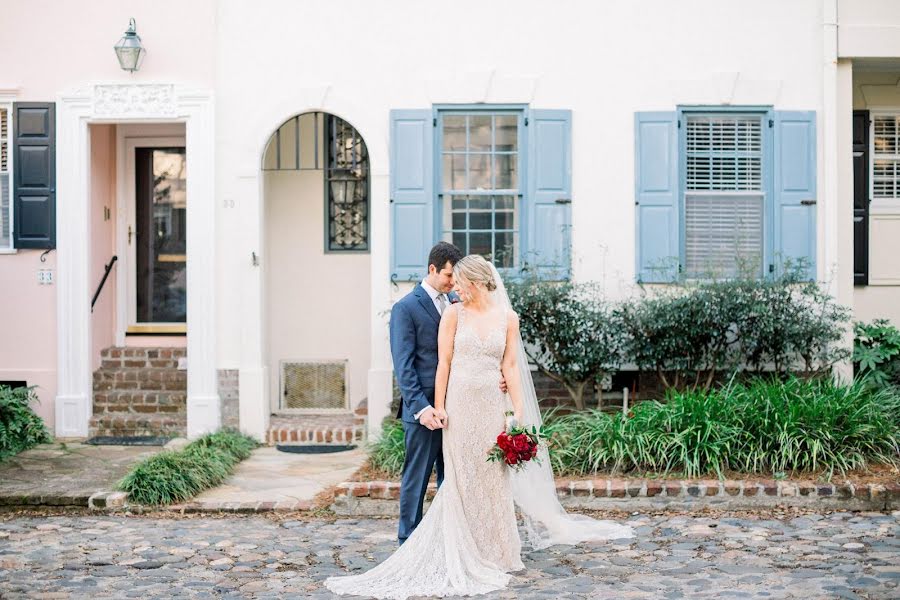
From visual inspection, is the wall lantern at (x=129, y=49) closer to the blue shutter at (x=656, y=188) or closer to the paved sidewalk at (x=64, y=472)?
the paved sidewalk at (x=64, y=472)

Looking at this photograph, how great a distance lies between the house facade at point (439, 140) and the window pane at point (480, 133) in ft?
0.09

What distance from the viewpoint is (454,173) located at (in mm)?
10492

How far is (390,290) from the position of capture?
408 inches

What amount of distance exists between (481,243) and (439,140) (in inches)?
43.1

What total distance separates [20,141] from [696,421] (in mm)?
7060

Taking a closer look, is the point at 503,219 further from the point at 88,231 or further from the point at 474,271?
the point at 474,271

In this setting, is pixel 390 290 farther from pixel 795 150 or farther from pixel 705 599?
Result: pixel 705 599

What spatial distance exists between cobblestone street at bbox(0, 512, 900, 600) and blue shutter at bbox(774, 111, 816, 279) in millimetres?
3540

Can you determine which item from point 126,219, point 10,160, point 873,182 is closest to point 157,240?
point 126,219

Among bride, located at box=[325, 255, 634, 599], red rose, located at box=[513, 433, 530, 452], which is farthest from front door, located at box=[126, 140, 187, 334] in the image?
red rose, located at box=[513, 433, 530, 452]

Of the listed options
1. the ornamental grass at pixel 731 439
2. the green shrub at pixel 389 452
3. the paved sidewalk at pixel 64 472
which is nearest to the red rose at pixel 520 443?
the ornamental grass at pixel 731 439

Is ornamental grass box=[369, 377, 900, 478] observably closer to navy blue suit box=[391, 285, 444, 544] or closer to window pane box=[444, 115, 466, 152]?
navy blue suit box=[391, 285, 444, 544]

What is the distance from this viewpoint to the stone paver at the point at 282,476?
8219 mm

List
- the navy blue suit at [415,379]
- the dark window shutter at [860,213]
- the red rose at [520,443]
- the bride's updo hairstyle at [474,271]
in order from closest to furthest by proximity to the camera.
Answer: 1. the red rose at [520,443]
2. the bride's updo hairstyle at [474,271]
3. the navy blue suit at [415,379]
4. the dark window shutter at [860,213]
